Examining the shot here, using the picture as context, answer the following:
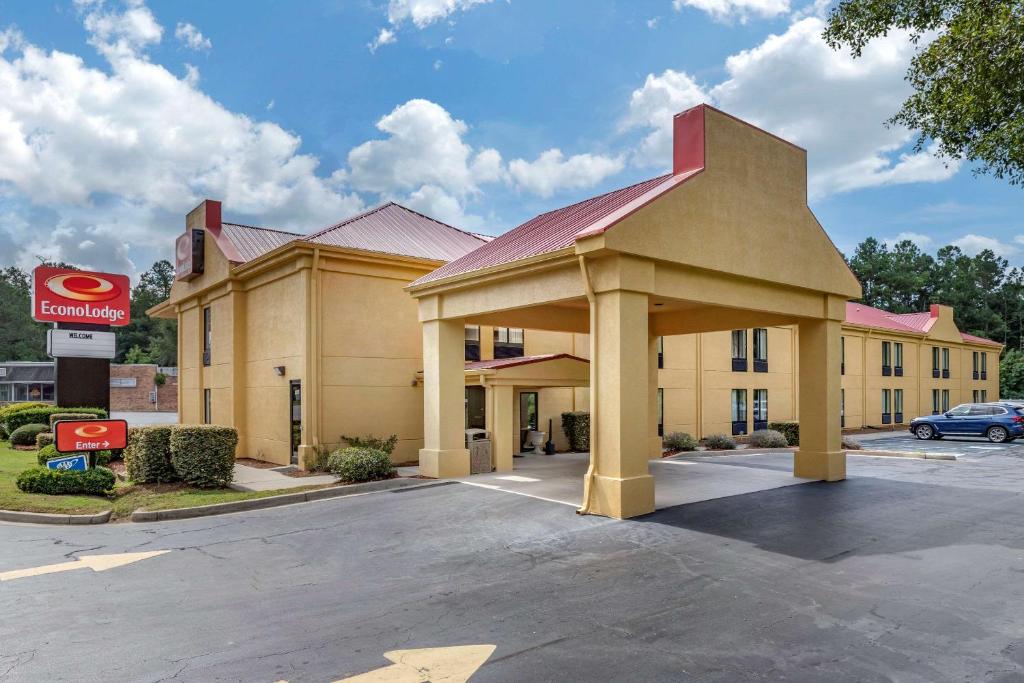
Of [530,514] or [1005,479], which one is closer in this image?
[530,514]

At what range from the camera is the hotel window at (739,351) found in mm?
29578

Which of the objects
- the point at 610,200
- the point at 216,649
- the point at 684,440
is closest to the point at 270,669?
the point at 216,649

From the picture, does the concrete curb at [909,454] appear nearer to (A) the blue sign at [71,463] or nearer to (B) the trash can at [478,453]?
(B) the trash can at [478,453]

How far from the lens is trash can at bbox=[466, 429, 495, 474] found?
1639 cm

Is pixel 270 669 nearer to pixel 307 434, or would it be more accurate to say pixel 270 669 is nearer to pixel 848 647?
pixel 848 647

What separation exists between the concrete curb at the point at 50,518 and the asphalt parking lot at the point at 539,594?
42 centimetres

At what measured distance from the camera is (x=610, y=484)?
441 inches

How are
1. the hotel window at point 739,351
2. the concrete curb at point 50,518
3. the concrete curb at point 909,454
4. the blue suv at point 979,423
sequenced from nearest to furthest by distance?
the concrete curb at point 50,518
the concrete curb at point 909,454
the blue suv at point 979,423
the hotel window at point 739,351

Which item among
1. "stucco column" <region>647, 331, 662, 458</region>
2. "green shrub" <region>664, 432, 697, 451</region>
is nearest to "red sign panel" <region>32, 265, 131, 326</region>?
"stucco column" <region>647, 331, 662, 458</region>

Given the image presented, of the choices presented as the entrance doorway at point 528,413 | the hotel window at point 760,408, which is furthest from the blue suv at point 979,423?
the entrance doorway at point 528,413

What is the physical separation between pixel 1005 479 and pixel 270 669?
17.6 m

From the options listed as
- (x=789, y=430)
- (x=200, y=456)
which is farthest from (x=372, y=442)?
(x=789, y=430)

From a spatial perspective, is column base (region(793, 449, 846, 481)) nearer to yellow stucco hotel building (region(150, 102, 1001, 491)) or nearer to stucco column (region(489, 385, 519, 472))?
yellow stucco hotel building (region(150, 102, 1001, 491))

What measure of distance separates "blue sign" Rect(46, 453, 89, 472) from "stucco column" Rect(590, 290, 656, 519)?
431 inches
